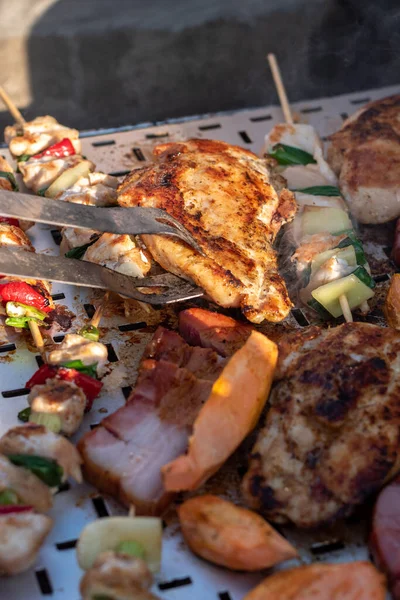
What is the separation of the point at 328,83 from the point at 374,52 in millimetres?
721

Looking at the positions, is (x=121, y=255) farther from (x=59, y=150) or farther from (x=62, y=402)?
(x=59, y=150)

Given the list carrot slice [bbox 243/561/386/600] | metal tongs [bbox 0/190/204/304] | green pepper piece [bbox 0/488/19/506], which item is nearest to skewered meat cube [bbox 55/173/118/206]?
metal tongs [bbox 0/190/204/304]

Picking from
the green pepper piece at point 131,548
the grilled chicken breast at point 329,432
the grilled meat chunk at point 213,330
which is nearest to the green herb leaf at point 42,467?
the green pepper piece at point 131,548

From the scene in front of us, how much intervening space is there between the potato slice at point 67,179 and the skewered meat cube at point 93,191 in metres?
0.05

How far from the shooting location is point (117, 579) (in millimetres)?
2432

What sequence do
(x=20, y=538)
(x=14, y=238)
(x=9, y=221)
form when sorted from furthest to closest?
(x=9, y=221), (x=14, y=238), (x=20, y=538)

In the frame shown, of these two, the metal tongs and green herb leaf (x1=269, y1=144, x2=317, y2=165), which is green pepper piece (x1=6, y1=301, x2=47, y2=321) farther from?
green herb leaf (x1=269, y1=144, x2=317, y2=165)

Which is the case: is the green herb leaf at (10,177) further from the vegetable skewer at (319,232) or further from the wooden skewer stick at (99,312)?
the vegetable skewer at (319,232)

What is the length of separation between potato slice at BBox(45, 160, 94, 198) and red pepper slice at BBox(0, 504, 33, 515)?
1988mm

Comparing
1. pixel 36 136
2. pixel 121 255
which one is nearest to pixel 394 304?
pixel 121 255

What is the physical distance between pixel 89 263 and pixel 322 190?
1.52 metres

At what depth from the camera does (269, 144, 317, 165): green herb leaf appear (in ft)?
15.0

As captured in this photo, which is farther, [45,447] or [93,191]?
[93,191]

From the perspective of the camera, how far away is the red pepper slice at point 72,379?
10.7 feet
